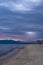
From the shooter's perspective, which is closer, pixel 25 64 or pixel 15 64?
pixel 25 64

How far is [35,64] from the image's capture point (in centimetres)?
1332

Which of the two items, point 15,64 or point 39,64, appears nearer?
point 39,64

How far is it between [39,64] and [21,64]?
1.68 meters

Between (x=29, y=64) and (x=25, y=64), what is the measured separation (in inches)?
16.5

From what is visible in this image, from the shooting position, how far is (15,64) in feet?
47.5

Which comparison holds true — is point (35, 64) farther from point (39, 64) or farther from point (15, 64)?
point (15, 64)

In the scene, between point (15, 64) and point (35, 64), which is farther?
point (15, 64)

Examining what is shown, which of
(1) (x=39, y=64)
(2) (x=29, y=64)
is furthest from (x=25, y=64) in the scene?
(1) (x=39, y=64)

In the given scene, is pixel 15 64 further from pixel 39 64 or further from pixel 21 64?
pixel 39 64

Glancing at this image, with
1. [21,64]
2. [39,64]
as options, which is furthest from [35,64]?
[21,64]

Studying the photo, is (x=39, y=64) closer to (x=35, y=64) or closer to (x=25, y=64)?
(x=35, y=64)

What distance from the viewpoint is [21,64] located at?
13891 mm

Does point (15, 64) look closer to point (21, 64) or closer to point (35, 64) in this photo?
point (21, 64)

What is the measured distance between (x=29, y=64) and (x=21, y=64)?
885 mm
